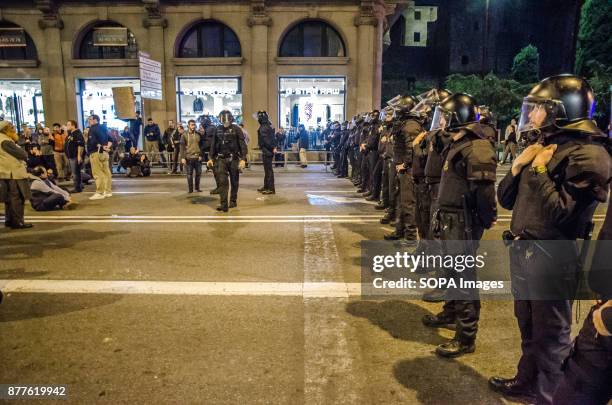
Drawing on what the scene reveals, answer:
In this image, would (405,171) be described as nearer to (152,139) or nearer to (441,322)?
(441,322)

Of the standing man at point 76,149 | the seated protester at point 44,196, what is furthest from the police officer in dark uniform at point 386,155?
the standing man at point 76,149

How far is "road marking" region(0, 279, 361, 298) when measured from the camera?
5.27 meters

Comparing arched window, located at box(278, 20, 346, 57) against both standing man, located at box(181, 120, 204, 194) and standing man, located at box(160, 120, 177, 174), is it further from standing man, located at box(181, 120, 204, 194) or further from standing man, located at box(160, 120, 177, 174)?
standing man, located at box(181, 120, 204, 194)

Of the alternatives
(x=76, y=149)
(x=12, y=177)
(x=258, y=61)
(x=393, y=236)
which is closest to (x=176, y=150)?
(x=76, y=149)

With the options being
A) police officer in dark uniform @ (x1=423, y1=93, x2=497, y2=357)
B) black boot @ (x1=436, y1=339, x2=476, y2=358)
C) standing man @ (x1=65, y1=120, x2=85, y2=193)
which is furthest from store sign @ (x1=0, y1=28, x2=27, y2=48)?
black boot @ (x1=436, y1=339, x2=476, y2=358)

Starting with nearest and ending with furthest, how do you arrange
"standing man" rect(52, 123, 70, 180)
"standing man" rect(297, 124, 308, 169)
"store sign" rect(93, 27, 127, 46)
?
"standing man" rect(52, 123, 70, 180), "standing man" rect(297, 124, 308, 169), "store sign" rect(93, 27, 127, 46)

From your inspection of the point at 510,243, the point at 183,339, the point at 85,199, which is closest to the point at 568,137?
the point at 510,243

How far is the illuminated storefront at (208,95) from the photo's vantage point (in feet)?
76.2

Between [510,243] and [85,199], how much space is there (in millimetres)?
11531

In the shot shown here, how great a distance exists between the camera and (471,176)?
3.73 meters

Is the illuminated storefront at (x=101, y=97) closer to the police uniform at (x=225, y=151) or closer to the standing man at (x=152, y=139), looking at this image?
the standing man at (x=152, y=139)

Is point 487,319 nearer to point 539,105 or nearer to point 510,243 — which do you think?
point 510,243

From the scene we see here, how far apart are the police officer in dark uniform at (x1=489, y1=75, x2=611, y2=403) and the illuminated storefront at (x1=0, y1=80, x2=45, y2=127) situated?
26.1 meters

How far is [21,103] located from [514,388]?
27191 mm
